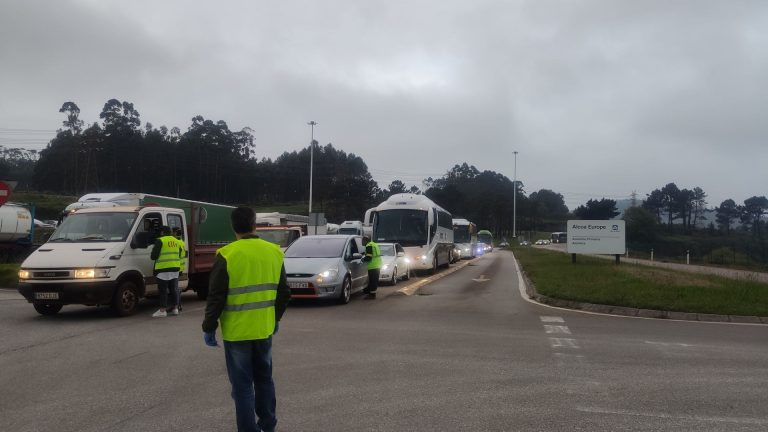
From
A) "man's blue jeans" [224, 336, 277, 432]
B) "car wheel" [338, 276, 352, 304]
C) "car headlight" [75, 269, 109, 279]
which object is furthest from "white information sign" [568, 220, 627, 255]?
"man's blue jeans" [224, 336, 277, 432]

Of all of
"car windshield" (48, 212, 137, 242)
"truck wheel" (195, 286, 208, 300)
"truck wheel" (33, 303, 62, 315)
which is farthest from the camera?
"truck wheel" (195, 286, 208, 300)

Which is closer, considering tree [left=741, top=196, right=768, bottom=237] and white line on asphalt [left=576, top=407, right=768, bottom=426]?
white line on asphalt [left=576, top=407, right=768, bottom=426]

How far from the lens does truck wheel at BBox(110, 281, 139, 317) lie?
1148 cm

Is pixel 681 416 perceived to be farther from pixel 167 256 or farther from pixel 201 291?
pixel 201 291

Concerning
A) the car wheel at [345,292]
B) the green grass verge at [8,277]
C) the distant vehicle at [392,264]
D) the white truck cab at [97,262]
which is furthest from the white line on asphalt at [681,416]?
the green grass verge at [8,277]

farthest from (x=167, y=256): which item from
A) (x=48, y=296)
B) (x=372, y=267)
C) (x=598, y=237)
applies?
(x=598, y=237)

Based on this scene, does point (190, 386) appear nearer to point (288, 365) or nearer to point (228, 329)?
point (288, 365)

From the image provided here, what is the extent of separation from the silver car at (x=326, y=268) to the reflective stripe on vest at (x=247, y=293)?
8.57m

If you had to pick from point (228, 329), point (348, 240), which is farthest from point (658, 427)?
point (348, 240)

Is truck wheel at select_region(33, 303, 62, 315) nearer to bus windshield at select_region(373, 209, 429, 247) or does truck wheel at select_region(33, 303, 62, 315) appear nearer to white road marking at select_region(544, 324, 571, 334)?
white road marking at select_region(544, 324, 571, 334)

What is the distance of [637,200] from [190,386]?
118 meters

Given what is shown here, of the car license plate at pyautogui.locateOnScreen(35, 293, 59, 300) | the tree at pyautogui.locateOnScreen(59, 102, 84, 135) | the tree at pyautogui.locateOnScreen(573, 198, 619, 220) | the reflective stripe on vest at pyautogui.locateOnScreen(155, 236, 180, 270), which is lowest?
the car license plate at pyautogui.locateOnScreen(35, 293, 59, 300)

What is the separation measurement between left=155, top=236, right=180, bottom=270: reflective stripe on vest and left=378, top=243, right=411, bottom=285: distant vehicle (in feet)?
32.3

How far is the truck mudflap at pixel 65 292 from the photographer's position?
35.6 ft
